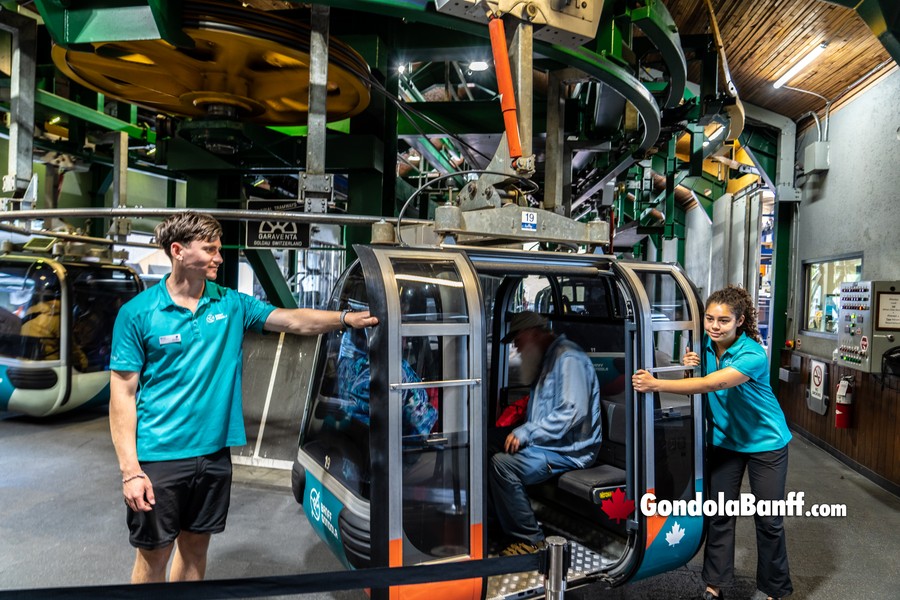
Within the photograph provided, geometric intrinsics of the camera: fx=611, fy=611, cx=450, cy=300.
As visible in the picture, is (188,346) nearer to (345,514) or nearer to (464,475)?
(345,514)

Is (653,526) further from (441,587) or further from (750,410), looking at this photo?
(441,587)

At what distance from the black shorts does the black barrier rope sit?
0.59 meters

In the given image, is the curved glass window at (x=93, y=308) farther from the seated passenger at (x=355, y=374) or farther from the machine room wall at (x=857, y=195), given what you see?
the machine room wall at (x=857, y=195)

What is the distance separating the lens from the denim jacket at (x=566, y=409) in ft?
11.2

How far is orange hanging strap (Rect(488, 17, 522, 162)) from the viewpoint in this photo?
2.86 metres

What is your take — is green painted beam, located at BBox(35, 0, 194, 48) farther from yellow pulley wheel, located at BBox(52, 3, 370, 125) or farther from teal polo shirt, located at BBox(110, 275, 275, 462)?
teal polo shirt, located at BBox(110, 275, 275, 462)

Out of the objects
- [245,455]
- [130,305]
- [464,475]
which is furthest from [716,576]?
[245,455]

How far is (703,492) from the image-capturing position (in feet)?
10.7

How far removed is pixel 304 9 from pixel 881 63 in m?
6.03

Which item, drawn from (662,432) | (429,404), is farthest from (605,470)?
(429,404)

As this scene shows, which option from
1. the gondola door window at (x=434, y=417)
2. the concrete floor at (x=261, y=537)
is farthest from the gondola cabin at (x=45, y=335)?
the gondola door window at (x=434, y=417)

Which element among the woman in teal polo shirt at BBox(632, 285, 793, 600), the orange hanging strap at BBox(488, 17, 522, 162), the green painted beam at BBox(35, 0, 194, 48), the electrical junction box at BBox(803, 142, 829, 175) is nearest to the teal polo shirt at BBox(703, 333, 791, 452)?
the woman in teal polo shirt at BBox(632, 285, 793, 600)

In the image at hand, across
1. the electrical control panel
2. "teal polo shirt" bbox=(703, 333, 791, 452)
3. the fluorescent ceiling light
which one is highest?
the fluorescent ceiling light

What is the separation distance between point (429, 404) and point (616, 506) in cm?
144
